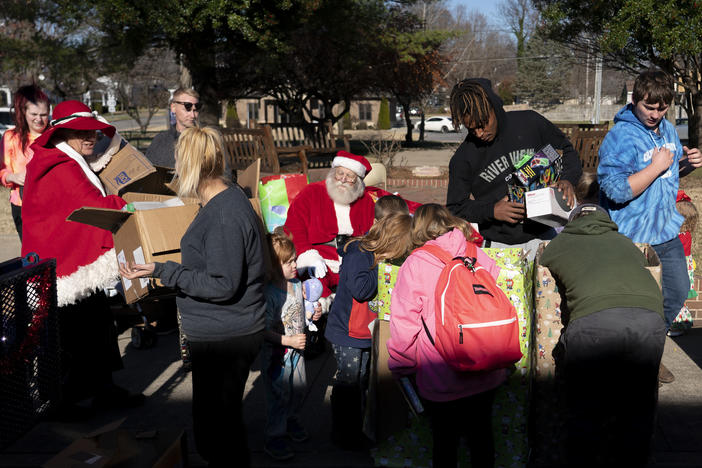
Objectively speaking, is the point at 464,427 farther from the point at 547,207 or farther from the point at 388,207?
the point at 388,207

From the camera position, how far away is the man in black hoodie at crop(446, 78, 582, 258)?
394 centimetres

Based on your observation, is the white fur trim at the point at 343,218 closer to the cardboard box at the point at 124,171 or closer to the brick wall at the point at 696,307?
the cardboard box at the point at 124,171

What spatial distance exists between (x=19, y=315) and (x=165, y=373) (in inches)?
85.3

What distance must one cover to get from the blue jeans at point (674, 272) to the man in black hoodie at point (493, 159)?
65 cm

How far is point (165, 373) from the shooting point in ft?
16.3

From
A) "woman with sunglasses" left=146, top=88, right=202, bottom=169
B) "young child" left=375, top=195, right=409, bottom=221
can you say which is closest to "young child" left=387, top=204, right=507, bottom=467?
"young child" left=375, top=195, right=409, bottom=221

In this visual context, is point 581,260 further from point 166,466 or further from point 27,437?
point 27,437

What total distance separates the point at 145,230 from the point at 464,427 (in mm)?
→ 1760

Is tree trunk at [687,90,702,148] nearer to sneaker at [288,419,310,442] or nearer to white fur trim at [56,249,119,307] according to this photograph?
sneaker at [288,419,310,442]

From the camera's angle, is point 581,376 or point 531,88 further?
point 531,88

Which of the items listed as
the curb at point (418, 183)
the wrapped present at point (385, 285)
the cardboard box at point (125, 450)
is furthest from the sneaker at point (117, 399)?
the curb at point (418, 183)

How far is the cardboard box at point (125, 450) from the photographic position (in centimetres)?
309

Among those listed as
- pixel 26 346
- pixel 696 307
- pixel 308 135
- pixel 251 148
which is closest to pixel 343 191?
pixel 26 346

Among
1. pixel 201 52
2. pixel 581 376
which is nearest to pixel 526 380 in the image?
pixel 581 376
